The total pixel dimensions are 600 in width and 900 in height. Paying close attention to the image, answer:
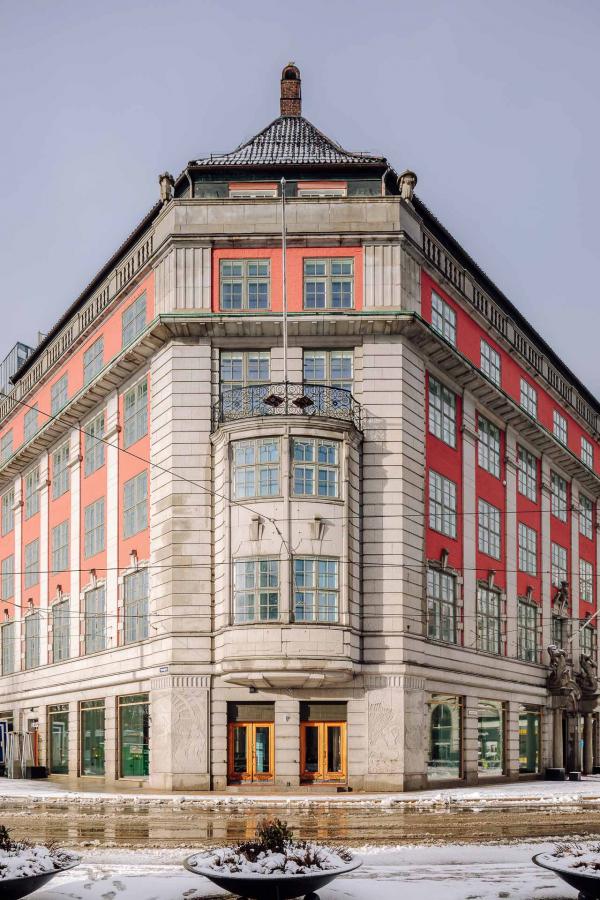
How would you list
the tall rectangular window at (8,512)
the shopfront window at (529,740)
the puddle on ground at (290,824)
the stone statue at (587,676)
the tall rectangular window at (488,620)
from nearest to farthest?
the puddle on ground at (290,824) < the tall rectangular window at (488,620) < the shopfront window at (529,740) < the stone statue at (587,676) < the tall rectangular window at (8,512)

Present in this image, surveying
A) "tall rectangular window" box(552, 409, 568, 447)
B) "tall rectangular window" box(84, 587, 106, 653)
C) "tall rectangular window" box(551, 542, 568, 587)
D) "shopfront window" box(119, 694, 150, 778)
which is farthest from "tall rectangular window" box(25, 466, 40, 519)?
"tall rectangular window" box(552, 409, 568, 447)

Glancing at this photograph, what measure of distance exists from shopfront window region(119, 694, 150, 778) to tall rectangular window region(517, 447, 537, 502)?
21910 mm

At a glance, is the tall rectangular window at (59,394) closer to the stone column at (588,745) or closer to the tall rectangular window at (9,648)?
the tall rectangular window at (9,648)

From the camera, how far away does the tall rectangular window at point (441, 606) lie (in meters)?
46.6

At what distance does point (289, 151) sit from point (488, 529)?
1855 cm

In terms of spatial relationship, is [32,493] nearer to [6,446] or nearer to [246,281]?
[6,446]

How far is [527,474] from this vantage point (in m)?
59.6

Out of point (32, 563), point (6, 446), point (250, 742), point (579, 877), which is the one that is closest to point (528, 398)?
point (250, 742)

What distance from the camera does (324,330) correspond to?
45094mm

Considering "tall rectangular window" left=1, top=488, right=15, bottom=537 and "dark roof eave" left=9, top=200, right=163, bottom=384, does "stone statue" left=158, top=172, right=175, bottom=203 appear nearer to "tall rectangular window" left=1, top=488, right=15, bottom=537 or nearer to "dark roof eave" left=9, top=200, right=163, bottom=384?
"dark roof eave" left=9, top=200, right=163, bottom=384

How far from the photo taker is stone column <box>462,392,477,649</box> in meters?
50.1

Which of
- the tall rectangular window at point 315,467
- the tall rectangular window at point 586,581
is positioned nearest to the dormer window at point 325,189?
the tall rectangular window at point 315,467

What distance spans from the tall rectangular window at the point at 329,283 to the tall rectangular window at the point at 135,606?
1241 centimetres

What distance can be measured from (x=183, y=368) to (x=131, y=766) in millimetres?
15513
